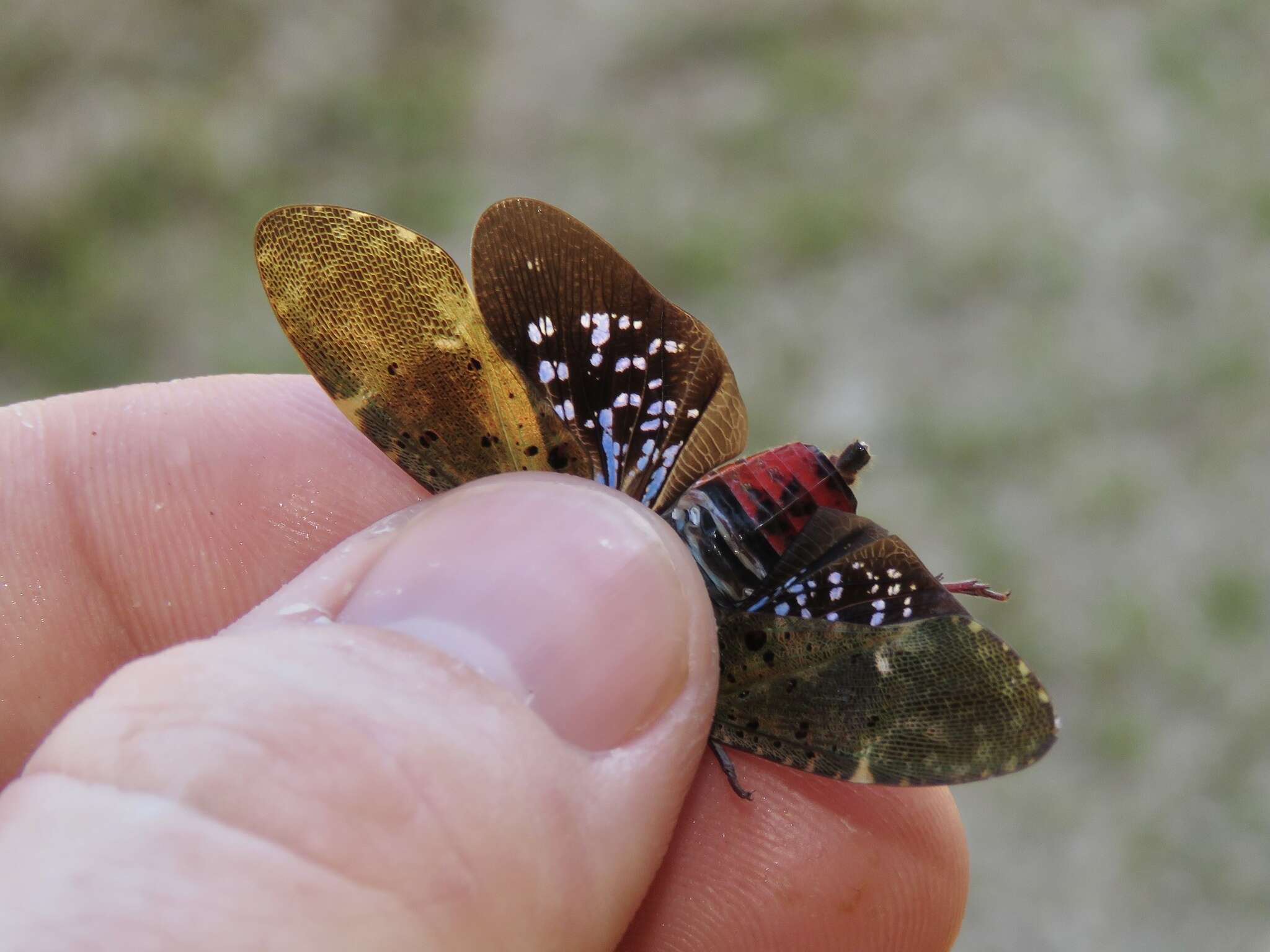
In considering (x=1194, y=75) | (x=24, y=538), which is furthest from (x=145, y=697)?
(x=1194, y=75)

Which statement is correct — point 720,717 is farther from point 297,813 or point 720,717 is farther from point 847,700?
point 297,813

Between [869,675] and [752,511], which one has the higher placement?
[752,511]

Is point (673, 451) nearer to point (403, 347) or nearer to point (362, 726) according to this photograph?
point (403, 347)

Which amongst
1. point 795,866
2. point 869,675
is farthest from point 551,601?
point 795,866

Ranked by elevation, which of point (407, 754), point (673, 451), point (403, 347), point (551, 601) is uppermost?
point (403, 347)

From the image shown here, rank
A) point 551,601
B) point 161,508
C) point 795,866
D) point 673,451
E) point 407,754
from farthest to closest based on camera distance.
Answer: point 161,508 → point 795,866 → point 673,451 → point 551,601 → point 407,754

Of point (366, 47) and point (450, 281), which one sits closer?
point (450, 281)

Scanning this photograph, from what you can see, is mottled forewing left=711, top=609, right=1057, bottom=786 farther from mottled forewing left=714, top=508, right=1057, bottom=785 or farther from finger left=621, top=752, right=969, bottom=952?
finger left=621, top=752, right=969, bottom=952
